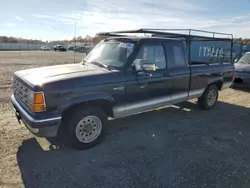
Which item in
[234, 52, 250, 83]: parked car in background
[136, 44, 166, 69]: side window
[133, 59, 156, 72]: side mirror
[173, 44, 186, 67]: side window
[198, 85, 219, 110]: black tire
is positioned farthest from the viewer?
[234, 52, 250, 83]: parked car in background

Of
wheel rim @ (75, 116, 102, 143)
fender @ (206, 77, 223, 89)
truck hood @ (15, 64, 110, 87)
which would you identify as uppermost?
truck hood @ (15, 64, 110, 87)

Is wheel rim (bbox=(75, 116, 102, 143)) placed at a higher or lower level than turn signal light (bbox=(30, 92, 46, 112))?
lower

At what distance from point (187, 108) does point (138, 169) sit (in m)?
3.78

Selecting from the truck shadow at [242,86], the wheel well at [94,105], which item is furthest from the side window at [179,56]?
the truck shadow at [242,86]

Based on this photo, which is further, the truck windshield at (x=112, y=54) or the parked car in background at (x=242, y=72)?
the parked car in background at (x=242, y=72)

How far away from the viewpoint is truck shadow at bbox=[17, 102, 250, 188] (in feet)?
10.4

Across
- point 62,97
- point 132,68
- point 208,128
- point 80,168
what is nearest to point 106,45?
point 132,68

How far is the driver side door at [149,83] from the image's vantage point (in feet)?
14.2

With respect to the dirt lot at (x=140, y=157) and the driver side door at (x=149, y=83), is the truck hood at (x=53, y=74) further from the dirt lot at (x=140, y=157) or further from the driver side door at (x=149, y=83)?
the dirt lot at (x=140, y=157)

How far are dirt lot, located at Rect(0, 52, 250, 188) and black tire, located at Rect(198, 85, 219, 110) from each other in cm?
87

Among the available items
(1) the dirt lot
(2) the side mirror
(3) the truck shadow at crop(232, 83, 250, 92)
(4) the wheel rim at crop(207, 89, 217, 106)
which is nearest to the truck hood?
(2) the side mirror

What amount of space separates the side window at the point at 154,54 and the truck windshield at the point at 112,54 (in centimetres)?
27

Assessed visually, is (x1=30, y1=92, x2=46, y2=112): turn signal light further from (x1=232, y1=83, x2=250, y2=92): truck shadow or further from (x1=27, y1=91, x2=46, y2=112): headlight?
(x1=232, y1=83, x2=250, y2=92): truck shadow

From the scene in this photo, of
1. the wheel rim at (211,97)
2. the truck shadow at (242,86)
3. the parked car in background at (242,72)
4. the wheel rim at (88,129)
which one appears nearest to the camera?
the wheel rim at (88,129)
